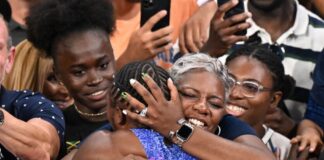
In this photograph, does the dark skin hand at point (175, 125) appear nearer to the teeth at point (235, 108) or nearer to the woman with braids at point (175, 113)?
the woman with braids at point (175, 113)

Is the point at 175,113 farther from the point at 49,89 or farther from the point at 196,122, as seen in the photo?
the point at 49,89

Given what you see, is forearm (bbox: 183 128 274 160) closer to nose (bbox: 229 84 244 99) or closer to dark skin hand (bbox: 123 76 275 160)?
dark skin hand (bbox: 123 76 275 160)

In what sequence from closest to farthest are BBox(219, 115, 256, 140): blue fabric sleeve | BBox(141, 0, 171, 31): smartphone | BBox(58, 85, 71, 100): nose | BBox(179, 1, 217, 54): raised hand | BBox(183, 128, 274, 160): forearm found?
BBox(183, 128, 274, 160): forearm < BBox(219, 115, 256, 140): blue fabric sleeve < BBox(141, 0, 171, 31): smartphone < BBox(58, 85, 71, 100): nose < BBox(179, 1, 217, 54): raised hand

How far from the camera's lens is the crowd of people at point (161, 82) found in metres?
3.44

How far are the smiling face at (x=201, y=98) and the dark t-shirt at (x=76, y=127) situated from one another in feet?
3.17

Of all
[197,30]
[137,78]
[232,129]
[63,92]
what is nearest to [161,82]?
[137,78]

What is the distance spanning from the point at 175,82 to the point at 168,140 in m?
0.30

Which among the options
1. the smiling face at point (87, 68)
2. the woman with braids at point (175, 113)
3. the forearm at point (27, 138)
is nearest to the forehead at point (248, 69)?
the smiling face at point (87, 68)

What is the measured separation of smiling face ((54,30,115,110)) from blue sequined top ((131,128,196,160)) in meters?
1.18

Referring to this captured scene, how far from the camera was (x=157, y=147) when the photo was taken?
3346mm

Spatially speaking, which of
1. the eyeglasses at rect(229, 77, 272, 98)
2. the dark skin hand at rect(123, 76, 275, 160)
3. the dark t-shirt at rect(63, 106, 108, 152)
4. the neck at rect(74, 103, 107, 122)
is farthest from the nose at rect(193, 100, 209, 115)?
the eyeglasses at rect(229, 77, 272, 98)

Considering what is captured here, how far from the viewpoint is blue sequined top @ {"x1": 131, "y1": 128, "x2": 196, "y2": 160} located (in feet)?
10.9

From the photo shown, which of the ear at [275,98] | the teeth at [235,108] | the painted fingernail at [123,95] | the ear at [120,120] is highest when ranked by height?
the painted fingernail at [123,95]

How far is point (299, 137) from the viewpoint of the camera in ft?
15.5
